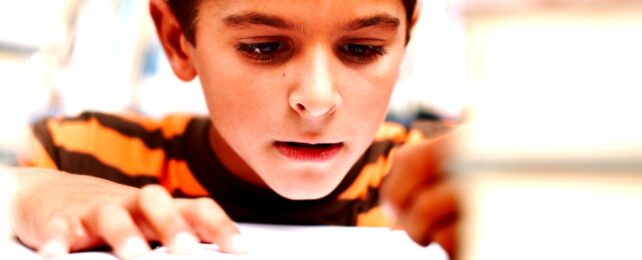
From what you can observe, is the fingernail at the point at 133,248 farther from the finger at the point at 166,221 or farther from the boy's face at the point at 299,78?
the boy's face at the point at 299,78

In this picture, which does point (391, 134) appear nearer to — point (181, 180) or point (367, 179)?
point (367, 179)

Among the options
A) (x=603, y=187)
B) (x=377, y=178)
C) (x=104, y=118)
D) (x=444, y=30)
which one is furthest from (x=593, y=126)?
(x=444, y=30)

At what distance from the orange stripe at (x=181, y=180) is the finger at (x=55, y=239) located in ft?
1.10

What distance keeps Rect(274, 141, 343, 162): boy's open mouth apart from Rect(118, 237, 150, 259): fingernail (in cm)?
17

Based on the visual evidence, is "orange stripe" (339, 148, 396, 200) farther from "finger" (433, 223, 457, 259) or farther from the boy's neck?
"finger" (433, 223, 457, 259)

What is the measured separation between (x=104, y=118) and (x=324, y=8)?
44 centimetres

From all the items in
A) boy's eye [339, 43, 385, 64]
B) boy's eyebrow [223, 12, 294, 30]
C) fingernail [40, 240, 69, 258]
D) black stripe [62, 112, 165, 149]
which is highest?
boy's eye [339, 43, 385, 64]

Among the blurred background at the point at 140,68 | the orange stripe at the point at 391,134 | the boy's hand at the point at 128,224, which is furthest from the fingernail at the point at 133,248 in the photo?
the blurred background at the point at 140,68

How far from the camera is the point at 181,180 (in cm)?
72

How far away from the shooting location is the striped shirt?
0.67 m

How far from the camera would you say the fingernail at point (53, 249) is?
33 centimetres

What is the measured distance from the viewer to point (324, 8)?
43 cm

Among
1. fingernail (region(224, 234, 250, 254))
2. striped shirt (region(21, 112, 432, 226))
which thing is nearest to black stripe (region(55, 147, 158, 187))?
striped shirt (region(21, 112, 432, 226))

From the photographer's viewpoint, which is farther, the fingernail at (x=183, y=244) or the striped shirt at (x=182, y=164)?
the striped shirt at (x=182, y=164)
